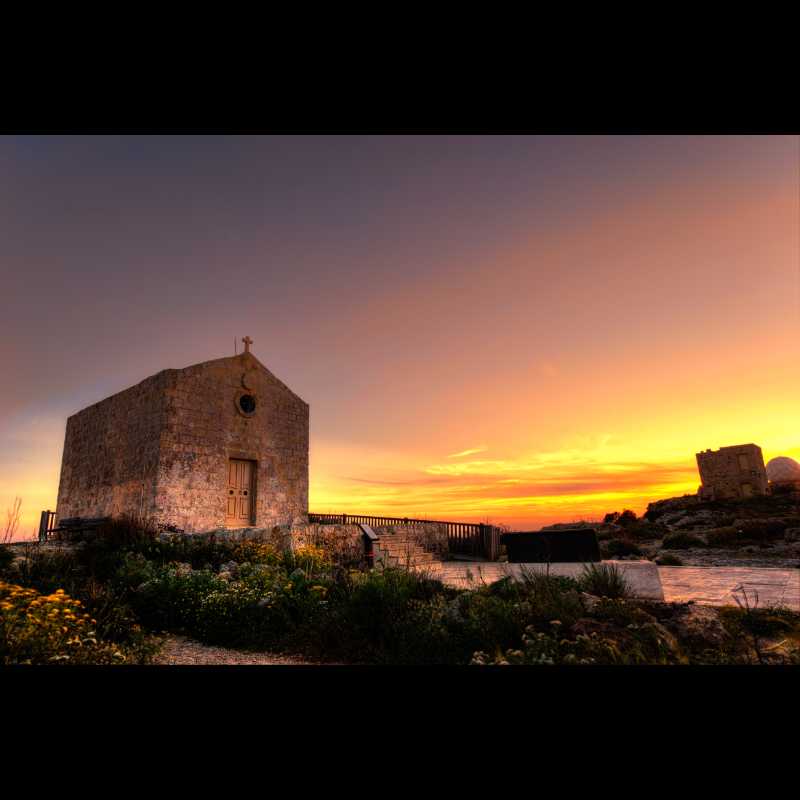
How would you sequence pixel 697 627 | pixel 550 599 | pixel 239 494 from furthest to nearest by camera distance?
pixel 239 494, pixel 550 599, pixel 697 627

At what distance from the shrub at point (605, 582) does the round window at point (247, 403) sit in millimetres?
11294

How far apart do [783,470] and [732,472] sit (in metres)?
13.2

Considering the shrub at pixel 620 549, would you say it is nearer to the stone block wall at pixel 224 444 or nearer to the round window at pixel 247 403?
the stone block wall at pixel 224 444

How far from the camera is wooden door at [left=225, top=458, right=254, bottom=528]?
14.3 metres

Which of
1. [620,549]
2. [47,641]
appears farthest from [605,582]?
[620,549]

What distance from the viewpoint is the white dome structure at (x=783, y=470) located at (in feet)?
128

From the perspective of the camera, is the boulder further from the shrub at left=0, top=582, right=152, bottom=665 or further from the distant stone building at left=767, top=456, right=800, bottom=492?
the distant stone building at left=767, top=456, right=800, bottom=492

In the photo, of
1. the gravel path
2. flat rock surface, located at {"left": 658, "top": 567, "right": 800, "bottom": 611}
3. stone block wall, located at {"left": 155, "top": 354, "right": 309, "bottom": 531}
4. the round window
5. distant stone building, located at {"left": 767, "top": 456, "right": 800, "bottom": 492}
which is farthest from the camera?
distant stone building, located at {"left": 767, "top": 456, "right": 800, "bottom": 492}

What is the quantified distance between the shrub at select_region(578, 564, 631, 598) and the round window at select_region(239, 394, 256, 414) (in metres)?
11.3

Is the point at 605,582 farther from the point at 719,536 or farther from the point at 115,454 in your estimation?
the point at 115,454

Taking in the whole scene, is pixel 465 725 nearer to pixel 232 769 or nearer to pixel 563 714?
pixel 563 714

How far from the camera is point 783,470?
39.9m

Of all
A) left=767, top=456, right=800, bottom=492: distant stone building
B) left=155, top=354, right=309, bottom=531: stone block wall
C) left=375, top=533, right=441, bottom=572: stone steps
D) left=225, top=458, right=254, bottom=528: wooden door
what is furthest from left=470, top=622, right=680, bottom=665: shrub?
left=767, top=456, right=800, bottom=492: distant stone building
